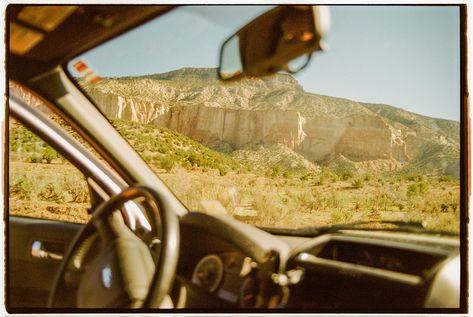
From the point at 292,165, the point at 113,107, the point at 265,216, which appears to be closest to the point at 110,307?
the point at 265,216

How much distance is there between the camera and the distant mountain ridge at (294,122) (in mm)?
20562

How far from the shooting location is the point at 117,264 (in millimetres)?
2086

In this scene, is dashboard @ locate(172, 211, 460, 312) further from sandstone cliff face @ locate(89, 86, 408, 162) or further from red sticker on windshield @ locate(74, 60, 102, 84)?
sandstone cliff face @ locate(89, 86, 408, 162)

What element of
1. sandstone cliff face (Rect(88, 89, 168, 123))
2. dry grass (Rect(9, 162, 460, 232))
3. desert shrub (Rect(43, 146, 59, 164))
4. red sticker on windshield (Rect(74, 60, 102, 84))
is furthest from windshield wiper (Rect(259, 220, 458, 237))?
sandstone cliff face (Rect(88, 89, 168, 123))

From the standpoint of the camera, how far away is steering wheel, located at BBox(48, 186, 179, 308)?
187cm

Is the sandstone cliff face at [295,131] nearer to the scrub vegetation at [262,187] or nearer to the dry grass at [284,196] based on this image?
the scrub vegetation at [262,187]

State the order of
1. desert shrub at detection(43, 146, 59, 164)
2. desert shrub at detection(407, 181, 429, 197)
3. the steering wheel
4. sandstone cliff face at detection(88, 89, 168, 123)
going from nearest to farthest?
the steering wheel < desert shrub at detection(43, 146, 59, 164) < sandstone cliff face at detection(88, 89, 168, 123) < desert shrub at detection(407, 181, 429, 197)

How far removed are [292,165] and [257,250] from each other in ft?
62.9

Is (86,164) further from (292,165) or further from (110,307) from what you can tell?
(292,165)

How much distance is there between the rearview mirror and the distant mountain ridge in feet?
54.5

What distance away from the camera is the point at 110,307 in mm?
2104

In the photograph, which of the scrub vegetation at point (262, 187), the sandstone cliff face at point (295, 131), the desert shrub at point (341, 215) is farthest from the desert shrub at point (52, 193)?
the sandstone cliff face at point (295, 131)

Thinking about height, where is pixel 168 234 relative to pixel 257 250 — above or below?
above

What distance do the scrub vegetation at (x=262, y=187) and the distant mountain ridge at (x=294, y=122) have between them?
1.37 metres
